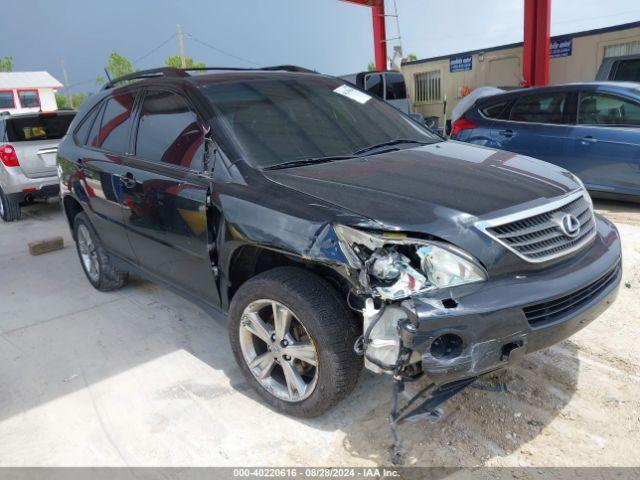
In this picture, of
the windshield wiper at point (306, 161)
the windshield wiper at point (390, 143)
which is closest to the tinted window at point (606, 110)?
the windshield wiper at point (390, 143)

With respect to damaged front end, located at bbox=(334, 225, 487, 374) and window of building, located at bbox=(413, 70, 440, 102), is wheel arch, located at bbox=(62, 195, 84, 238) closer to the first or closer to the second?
damaged front end, located at bbox=(334, 225, 487, 374)

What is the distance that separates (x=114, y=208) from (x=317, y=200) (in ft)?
6.77

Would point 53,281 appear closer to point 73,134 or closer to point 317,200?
point 73,134

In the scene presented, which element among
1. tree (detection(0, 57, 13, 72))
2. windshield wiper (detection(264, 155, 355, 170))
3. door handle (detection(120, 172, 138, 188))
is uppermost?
tree (detection(0, 57, 13, 72))

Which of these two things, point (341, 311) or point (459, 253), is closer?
point (459, 253)

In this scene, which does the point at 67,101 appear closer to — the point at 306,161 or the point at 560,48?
the point at 560,48

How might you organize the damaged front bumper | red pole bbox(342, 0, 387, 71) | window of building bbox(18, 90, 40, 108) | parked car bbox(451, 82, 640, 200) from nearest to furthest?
the damaged front bumper < parked car bbox(451, 82, 640, 200) < red pole bbox(342, 0, 387, 71) < window of building bbox(18, 90, 40, 108)

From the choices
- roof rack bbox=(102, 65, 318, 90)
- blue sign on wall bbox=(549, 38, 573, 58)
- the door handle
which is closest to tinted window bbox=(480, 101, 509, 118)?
roof rack bbox=(102, 65, 318, 90)

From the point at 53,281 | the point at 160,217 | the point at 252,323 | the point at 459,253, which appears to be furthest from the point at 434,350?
the point at 53,281

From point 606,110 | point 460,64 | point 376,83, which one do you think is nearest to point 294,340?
point 606,110

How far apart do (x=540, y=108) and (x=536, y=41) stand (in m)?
5.98

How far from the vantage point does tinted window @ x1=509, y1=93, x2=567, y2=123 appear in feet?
21.4

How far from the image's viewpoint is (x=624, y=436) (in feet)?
7.97

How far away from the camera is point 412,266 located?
7.00 feet
